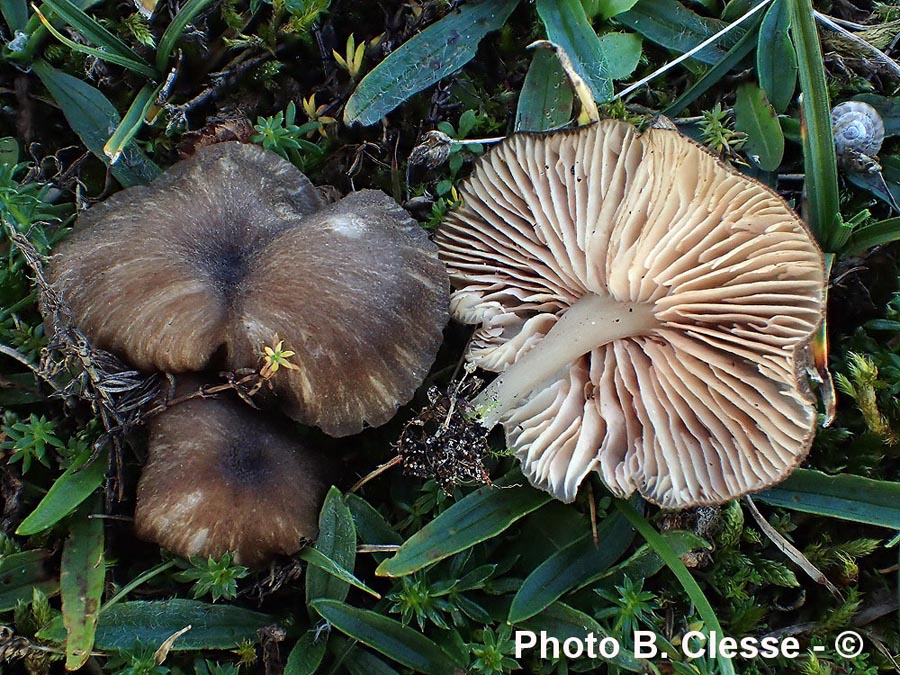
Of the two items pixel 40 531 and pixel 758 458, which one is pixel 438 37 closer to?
pixel 758 458

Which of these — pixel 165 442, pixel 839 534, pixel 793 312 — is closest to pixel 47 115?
pixel 165 442

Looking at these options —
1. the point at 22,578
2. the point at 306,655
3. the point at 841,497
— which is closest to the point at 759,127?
the point at 841,497

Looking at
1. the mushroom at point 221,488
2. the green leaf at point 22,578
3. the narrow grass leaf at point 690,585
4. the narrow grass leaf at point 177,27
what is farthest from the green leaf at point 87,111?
the narrow grass leaf at point 690,585

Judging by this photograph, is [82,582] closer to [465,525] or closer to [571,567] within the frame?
[465,525]

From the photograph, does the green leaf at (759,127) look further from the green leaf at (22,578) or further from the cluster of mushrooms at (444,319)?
the green leaf at (22,578)

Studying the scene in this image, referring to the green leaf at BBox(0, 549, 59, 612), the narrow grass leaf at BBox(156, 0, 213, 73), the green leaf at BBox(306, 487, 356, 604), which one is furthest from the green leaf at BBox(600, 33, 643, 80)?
the green leaf at BBox(0, 549, 59, 612)
